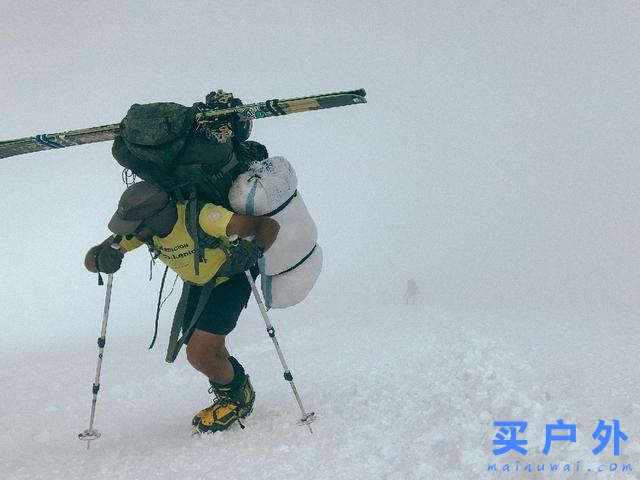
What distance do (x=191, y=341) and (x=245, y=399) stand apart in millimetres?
846

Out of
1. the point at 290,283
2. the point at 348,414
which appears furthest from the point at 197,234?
the point at 348,414

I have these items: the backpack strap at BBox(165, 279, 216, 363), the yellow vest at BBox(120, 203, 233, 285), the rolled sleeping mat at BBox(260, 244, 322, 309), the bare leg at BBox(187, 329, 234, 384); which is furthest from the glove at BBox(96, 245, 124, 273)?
the rolled sleeping mat at BBox(260, 244, 322, 309)

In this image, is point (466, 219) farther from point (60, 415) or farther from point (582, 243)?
point (60, 415)

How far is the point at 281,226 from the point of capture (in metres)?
4.72

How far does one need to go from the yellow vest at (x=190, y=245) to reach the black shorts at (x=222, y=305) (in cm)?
13

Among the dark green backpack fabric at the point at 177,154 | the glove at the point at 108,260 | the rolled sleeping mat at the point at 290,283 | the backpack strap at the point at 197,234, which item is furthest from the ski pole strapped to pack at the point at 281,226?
the glove at the point at 108,260

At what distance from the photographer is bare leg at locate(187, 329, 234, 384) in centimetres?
470

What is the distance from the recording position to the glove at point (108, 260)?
15.4 ft

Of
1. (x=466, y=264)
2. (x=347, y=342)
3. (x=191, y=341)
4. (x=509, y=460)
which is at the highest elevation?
(x=191, y=341)

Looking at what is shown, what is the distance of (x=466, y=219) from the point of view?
488ft

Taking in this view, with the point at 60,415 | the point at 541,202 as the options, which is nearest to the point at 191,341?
the point at 60,415

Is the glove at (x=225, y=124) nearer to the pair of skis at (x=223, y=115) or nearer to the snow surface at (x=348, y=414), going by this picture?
the pair of skis at (x=223, y=115)

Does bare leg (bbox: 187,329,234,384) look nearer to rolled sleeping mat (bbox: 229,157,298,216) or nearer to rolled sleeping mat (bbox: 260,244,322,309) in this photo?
rolled sleeping mat (bbox: 260,244,322,309)

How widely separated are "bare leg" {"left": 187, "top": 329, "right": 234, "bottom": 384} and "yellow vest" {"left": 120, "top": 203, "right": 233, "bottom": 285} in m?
0.55
